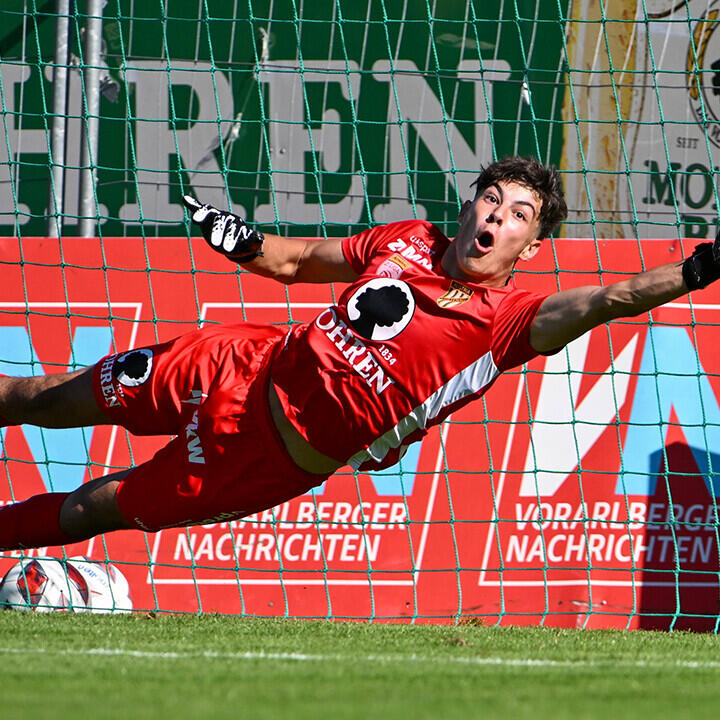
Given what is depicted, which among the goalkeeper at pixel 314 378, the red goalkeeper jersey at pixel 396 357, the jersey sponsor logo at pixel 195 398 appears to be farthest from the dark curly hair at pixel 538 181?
the jersey sponsor logo at pixel 195 398

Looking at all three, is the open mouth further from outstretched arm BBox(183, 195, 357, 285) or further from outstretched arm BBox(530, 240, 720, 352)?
outstretched arm BBox(183, 195, 357, 285)

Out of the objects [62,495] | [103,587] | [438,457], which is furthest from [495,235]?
[103,587]

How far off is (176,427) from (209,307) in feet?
8.64

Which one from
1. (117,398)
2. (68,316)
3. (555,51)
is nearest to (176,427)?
(117,398)

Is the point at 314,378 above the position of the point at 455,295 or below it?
below

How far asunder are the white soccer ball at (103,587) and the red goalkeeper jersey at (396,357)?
232 centimetres

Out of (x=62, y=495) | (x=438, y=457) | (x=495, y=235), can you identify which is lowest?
(x=438, y=457)

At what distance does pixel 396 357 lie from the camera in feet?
13.4

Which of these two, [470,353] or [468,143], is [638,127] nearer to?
[468,143]

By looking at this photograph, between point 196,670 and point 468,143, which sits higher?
point 468,143

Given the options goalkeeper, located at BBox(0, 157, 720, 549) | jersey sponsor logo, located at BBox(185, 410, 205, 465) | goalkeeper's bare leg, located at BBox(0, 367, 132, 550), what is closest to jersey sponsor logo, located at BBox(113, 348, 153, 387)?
goalkeeper, located at BBox(0, 157, 720, 549)

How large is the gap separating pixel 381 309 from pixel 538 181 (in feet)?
2.63

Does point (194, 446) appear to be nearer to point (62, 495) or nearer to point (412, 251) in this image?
point (62, 495)

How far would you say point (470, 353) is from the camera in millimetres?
4102
